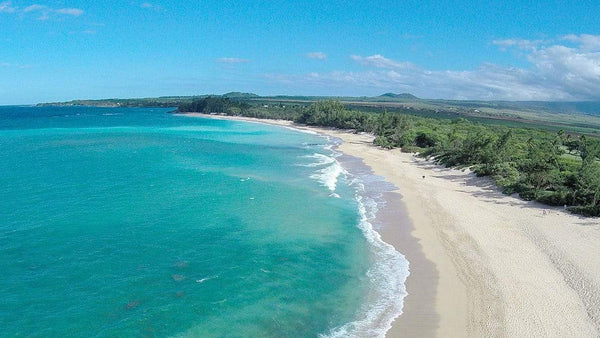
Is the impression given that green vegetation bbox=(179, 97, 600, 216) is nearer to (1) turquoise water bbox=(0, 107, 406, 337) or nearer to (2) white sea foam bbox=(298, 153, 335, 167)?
(2) white sea foam bbox=(298, 153, 335, 167)

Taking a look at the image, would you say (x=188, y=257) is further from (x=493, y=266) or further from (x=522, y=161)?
(x=522, y=161)

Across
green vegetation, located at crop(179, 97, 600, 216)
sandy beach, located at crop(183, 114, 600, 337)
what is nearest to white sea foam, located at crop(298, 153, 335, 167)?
green vegetation, located at crop(179, 97, 600, 216)

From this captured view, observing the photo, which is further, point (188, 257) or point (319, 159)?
point (319, 159)

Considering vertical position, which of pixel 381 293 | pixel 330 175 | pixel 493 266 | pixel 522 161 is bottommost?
pixel 381 293

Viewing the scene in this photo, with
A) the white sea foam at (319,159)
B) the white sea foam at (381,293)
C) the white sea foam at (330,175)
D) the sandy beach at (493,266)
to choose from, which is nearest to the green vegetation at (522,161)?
the sandy beach at (493,266)

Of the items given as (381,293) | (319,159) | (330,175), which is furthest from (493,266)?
(319,159)

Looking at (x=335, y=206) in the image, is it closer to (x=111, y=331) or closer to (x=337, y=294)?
(x=337, y=294)

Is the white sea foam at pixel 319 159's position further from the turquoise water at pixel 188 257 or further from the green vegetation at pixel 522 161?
the green vegetation at pixel 522 161
